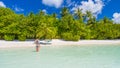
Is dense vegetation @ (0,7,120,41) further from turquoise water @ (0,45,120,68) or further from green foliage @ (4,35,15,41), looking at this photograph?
turquoise water @ (0,45,120,68)

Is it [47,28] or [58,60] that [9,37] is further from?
[58,60]

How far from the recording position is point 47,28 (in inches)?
1361

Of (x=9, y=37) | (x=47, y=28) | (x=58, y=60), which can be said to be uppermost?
(x=47, y=28)

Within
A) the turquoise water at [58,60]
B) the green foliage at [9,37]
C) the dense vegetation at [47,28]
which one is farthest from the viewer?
the dense vegetation at [47,28]

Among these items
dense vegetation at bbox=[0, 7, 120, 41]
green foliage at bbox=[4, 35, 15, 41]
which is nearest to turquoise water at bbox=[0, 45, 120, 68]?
green foliage at bbox=[4, 35, 15, 41]

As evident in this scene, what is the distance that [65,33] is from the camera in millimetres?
36812

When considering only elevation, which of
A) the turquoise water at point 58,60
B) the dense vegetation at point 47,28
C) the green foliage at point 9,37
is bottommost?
the turquoise water at point 58,60

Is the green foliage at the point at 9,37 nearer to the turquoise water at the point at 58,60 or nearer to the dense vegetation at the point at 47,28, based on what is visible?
the dense vegetation at the point at 47,28

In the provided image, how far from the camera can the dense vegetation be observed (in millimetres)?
33438

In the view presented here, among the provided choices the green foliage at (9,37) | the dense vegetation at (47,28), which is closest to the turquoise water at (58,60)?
the green foliage at (9,37)

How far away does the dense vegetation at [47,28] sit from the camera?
33438 mm

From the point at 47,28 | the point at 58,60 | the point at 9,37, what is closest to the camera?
the point at 58,60

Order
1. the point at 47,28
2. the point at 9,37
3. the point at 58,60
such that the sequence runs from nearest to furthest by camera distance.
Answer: the point at 58,60 < the point at 9,37 < the point at 47,28

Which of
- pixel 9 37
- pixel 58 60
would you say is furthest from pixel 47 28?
pixel 58 60
